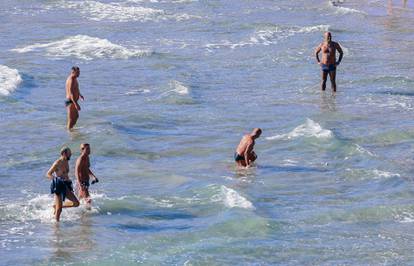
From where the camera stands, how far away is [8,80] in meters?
28.7

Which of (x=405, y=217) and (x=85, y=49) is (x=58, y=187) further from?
(x=85, y=49)

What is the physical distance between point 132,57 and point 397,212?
1634cm

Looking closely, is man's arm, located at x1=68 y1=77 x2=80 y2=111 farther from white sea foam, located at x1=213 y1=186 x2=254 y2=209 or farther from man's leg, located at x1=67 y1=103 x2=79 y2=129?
white sea foam, located at x1=213 y1=186 x2=254 y2=209

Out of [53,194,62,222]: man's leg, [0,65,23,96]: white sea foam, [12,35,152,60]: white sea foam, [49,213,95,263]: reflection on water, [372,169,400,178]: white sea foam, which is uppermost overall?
[53,194,62,222]: man's leg

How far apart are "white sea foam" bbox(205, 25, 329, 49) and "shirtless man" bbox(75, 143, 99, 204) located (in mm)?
17632

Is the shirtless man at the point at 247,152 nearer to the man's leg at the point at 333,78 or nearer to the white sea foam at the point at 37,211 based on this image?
the white sea foam at the point at 37,211

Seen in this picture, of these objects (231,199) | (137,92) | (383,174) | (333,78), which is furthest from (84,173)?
(137,92)

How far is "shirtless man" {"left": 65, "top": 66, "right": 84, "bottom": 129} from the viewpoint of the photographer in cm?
2216

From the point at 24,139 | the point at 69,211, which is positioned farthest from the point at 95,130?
the point at 69,211

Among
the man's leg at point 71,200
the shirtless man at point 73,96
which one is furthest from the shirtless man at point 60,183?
the shirtless man at point 73,96

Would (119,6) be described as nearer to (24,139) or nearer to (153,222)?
(24,139)

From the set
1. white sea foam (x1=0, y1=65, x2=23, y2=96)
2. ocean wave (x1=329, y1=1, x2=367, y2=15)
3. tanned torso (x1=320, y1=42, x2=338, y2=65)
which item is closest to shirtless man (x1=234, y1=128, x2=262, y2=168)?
tanned torso (x1=320, y1=42, x2=338, y2=65)

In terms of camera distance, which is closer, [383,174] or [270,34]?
[383,174]

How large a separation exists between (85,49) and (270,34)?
6040 mm
